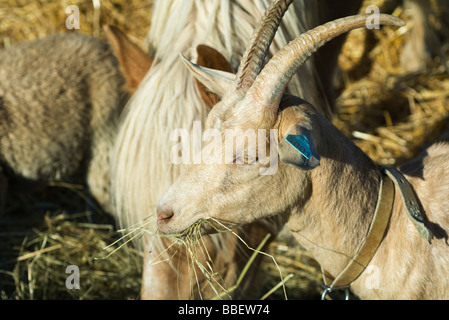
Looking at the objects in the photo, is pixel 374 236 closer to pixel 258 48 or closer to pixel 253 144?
pixel 253 144

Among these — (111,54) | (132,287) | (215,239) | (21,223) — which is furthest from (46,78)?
(215,239)

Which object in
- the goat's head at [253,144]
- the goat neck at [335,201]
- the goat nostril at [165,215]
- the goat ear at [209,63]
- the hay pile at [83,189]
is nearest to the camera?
the goat's head at [253,144]

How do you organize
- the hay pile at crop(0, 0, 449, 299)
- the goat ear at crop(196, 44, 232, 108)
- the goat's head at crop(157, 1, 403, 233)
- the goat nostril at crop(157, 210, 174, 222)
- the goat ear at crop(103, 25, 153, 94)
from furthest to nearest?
Answer: the hay pile at crop(0, 0, 449, 299), the goat ear at crop(103, 25, 153, 94), the goat ear at crop(196, 44, 232, 108), the goat nostril at crop(157, 210, 174, 222), the goat's head at crop(157, 1, 403, 233)

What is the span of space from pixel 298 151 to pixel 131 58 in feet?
4.09

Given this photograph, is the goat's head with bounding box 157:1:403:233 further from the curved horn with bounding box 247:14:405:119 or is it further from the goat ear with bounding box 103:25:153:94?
the goat ear with bounding box 103:25:153:94

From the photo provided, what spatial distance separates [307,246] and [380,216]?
29 centimetres

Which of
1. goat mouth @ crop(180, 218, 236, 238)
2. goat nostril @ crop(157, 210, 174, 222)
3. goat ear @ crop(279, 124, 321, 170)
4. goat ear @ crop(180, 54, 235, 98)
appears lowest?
goat mouth @ crop(180, 218, 236, 238)

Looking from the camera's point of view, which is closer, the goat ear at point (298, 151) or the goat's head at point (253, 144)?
the goat ear at point (298, 151)

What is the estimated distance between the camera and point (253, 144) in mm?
1912

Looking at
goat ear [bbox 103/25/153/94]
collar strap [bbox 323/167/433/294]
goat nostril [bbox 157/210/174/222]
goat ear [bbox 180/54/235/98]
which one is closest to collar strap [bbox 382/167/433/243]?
collar strap [bbox 323/167/433/294]

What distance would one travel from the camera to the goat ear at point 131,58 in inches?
106

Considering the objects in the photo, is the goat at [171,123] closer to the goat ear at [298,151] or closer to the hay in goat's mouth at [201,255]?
the hay in goat's mouth at [201,255]

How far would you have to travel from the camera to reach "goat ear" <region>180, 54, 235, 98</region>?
6.67 feet

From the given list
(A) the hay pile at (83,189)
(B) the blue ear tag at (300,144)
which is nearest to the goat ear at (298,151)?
(B) the blue ear tag at (300,144)
